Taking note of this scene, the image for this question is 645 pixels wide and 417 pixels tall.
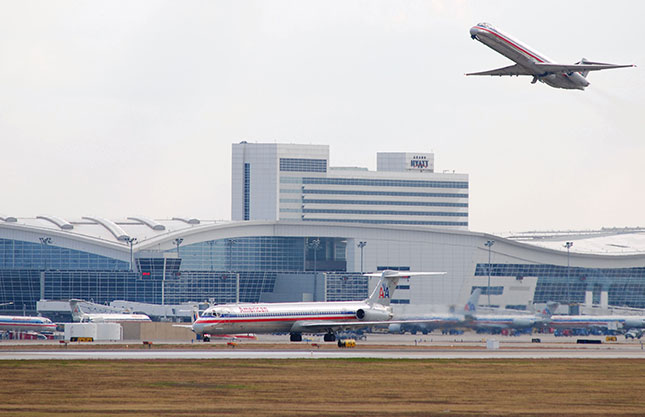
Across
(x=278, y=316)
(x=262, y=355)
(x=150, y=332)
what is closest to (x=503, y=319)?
Answer: (x=278, y=316)

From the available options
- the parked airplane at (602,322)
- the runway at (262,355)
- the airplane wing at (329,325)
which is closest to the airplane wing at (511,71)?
the runway at (262,355)

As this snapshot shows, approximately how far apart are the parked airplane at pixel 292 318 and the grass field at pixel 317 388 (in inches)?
1310

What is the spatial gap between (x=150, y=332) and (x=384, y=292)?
2874 cm

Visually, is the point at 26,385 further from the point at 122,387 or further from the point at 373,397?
the point at 373,397

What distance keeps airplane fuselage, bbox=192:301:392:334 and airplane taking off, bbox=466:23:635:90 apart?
29.8 meters

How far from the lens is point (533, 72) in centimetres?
9094

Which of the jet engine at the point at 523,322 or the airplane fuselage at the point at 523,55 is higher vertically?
the airplane fuselage at the point at 523,55

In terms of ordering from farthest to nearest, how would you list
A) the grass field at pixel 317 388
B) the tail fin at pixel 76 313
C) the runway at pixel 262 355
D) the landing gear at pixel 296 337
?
the tail fin at pixel 76 313 → the landing gear at pixel 296 337 → the runway at pixel 262 355 → the grass field at pixel 317 388

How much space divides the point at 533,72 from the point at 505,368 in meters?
30.5

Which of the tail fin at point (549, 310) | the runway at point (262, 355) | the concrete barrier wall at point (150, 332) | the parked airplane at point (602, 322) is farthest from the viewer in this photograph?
the parked airplane at point (602, 322)

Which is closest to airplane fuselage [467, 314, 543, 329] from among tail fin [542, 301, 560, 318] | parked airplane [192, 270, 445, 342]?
tail fin [542, 301, 560, 318]

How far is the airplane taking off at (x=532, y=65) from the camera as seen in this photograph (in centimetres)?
8838

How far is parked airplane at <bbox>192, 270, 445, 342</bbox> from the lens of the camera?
106688 millimetres

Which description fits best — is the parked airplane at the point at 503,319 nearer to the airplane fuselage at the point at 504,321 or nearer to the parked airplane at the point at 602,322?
the airplane fuselage at the point at 504,321
